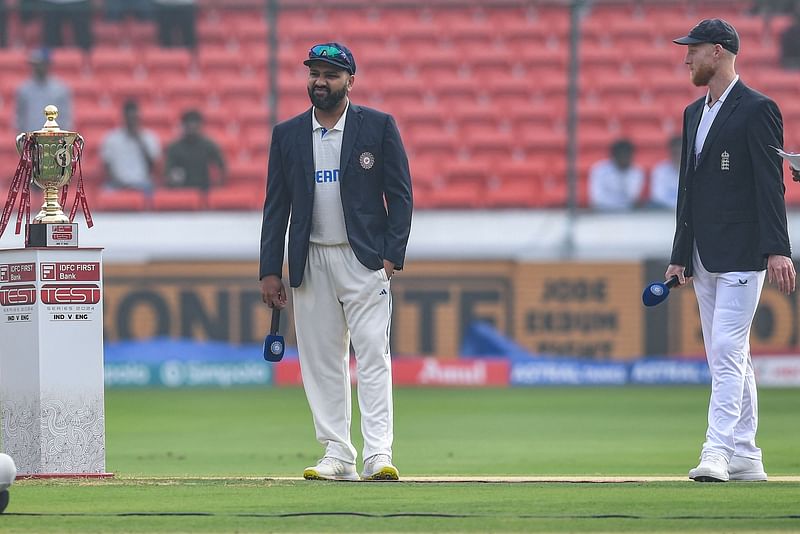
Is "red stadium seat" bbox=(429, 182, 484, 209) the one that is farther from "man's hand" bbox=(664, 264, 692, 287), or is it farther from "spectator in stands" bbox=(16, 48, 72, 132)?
"man's hand" bbox=(664, 264, 692, 287)

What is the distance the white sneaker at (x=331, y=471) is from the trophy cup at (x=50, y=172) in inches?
59.1

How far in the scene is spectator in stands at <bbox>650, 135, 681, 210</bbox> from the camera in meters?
20.1

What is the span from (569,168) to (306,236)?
13160 mm

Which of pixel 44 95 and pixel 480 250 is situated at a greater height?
pixel 44 95

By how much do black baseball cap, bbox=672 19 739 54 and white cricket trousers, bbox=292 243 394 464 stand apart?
179 centimetres

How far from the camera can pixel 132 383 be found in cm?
1853

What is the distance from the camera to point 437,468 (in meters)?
9.52

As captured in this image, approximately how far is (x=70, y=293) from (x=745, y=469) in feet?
10.4

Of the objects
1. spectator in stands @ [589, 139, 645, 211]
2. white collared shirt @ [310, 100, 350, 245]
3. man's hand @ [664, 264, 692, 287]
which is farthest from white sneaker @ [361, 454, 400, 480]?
spectator in stands @ [589, 139, 645, 211]

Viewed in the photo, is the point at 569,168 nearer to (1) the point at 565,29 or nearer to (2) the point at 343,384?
(1) the point at 565,29

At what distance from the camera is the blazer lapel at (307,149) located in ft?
24.4

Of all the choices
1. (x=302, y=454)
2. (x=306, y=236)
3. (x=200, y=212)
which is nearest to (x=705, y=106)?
(x=306, y=236)

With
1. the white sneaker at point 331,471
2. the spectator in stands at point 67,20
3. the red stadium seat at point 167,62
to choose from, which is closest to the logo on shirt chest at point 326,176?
the white sneaker at point 331,471

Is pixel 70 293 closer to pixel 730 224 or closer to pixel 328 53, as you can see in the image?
pixel 328 53
